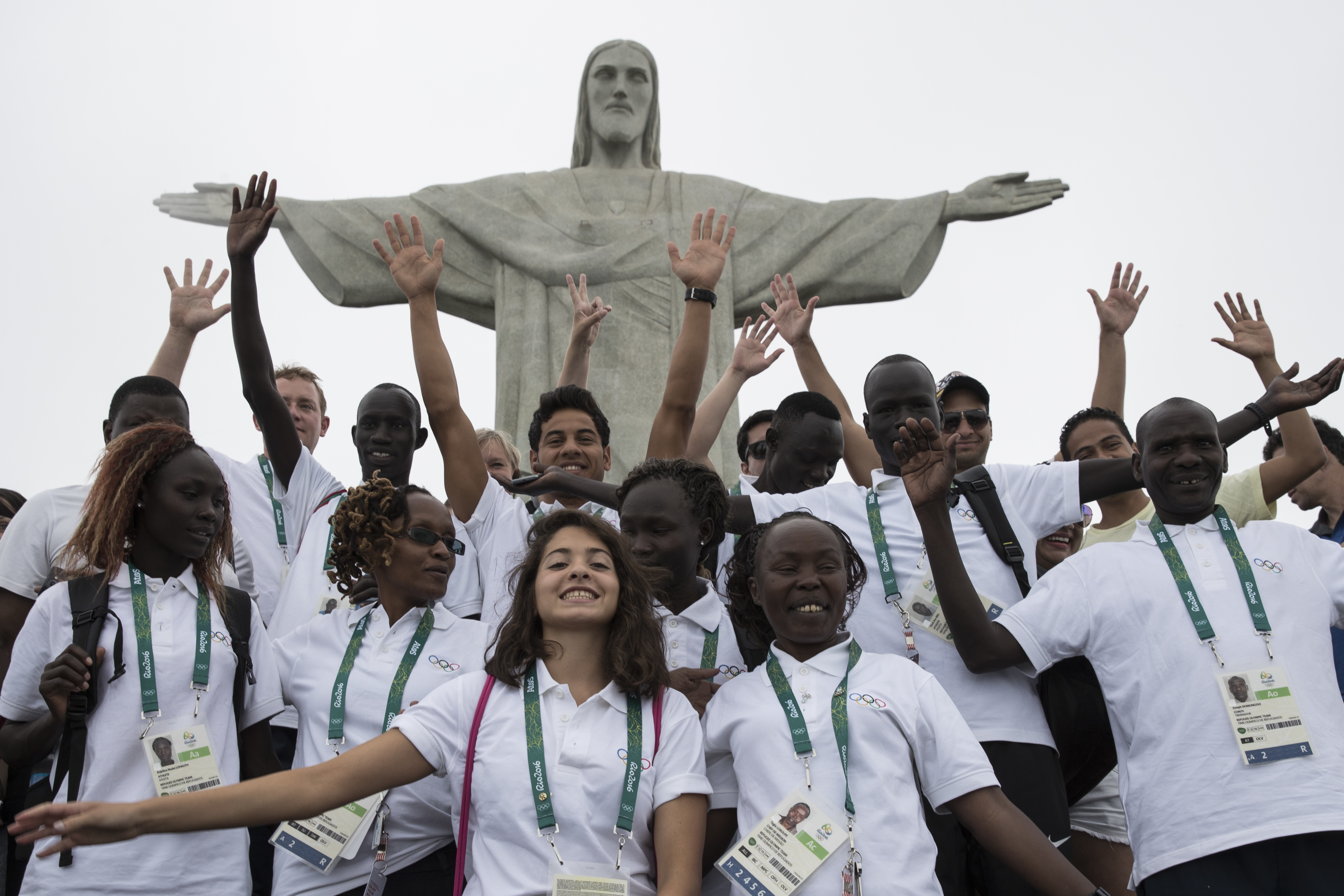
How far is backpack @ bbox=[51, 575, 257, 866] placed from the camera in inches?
114

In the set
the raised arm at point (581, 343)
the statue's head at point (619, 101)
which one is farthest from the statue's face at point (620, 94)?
the raised arm at point (581, 343)

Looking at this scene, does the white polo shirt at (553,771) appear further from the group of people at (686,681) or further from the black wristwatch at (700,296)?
the black wristwatch at (700,296)

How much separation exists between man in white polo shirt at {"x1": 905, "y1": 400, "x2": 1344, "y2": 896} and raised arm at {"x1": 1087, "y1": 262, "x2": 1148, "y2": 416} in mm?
1694

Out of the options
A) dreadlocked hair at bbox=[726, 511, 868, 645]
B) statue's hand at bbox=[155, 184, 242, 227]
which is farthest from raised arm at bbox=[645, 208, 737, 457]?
statue's hand at bbox=[155, 184, 242, 227]

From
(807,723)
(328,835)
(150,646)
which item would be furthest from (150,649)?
(807,723)

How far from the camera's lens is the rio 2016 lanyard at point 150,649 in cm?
301

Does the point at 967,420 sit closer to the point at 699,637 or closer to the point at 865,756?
the point at 699,637

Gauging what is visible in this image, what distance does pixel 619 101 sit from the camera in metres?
8.28

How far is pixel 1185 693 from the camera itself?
3.02 meters

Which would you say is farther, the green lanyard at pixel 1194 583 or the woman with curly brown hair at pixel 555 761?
the green lanyard at pixel 1194 583

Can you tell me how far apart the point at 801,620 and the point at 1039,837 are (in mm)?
764

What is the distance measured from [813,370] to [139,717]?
301 centimetres

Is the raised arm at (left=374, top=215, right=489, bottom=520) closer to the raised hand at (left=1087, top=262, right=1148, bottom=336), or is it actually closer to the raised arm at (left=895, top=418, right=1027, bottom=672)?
the raised arm at (left=895, top=418, right=1027, bottom=672)

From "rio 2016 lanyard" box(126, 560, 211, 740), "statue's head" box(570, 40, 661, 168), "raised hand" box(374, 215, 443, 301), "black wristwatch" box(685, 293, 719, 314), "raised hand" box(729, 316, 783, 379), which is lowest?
"rio 2016 lanyard" box(126, 560, 211, 740)
